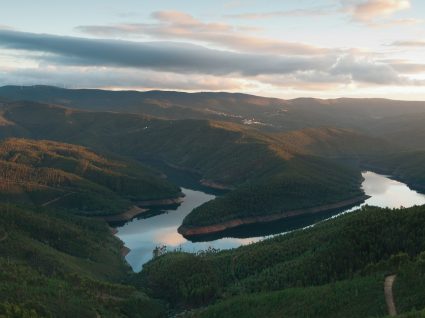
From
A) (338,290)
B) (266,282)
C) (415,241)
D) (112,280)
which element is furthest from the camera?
(112,280)

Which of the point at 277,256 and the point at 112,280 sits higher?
the point at 277,256

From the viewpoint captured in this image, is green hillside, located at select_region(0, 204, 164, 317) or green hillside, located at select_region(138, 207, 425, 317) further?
green hillside, located at select_region(0, 204, 164, 317)

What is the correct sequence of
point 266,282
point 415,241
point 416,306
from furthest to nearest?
point 266,282, point 415,241, point 416,306

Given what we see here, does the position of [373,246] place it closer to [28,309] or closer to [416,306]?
[416,306]

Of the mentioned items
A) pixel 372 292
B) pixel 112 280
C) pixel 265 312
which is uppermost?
pixel 372 292

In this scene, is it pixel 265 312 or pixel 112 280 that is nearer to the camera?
pixel 265 312

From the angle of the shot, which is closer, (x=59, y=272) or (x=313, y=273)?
(x=313, y=273)

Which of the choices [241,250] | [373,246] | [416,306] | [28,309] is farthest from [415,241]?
[28,309]

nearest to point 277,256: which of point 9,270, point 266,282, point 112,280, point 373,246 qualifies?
point 266,282

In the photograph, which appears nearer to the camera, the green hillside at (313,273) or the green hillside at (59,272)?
the green hillside at (313,273)

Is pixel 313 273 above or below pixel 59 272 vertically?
above
